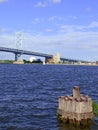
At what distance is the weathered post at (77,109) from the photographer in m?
21.4

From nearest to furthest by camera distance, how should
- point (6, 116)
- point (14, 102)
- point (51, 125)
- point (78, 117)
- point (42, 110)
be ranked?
point (78, 117)
point (51, 125)
point (6, 116)
point (42, 110)
point (14, 102)

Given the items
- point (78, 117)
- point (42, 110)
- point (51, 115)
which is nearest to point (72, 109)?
point (78, 117)

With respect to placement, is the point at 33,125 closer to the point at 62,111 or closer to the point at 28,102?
the point at 62,111

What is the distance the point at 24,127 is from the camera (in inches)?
896

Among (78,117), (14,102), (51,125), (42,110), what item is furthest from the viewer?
(14,102)

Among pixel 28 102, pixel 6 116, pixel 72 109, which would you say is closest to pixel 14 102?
pixel 28 102

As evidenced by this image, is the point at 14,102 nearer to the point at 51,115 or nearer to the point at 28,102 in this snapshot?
the point at 28,102

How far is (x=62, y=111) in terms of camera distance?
22672 millimetres

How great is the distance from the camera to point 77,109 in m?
21.5

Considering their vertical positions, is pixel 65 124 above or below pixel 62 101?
below

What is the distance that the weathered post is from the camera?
70.3 feet

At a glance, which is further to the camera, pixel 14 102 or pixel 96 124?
pixel 14 102

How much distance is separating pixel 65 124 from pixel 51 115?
3768 millimetres

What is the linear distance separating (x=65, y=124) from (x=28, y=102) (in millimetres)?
10635
